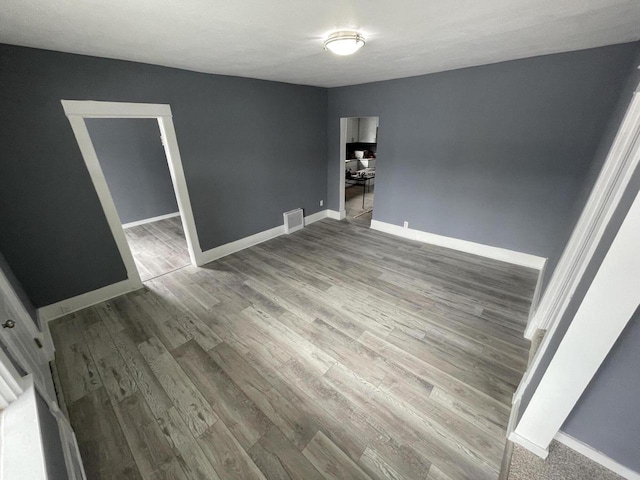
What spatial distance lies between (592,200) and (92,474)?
3809mm

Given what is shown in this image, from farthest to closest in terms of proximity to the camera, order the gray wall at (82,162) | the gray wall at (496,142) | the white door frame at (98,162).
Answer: the gray wall at (496,142), the white door frame at (98,162), the gray wall at (82,162)

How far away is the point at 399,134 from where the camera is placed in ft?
13.4

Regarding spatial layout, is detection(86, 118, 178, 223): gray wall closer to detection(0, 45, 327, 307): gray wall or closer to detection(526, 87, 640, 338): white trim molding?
detection(0, 45, 327, 307): gray wall

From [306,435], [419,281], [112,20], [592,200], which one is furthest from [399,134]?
[306,435]

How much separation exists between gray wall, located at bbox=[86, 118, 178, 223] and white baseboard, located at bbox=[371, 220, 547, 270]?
477 centimetres

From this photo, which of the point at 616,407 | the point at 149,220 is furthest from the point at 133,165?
the point at 616,407

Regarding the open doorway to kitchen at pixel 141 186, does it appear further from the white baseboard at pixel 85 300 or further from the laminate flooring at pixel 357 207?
the laminate flooring at pixel 357 207

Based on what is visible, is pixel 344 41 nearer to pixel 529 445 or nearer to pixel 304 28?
pixel 304 28

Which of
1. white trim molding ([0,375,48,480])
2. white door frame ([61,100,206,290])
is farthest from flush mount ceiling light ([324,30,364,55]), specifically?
white trim molding ([0,375,48,480])

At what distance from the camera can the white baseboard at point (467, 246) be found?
11.3ft

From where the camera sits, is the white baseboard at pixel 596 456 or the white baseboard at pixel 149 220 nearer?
the white baseboard at pixel 596 456

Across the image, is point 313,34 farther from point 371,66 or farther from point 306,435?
point 306,435

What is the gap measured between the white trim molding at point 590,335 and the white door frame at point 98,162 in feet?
12.8

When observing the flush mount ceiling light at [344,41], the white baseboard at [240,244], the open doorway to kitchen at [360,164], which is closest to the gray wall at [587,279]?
the flush mount ceiling light at [344,41]
